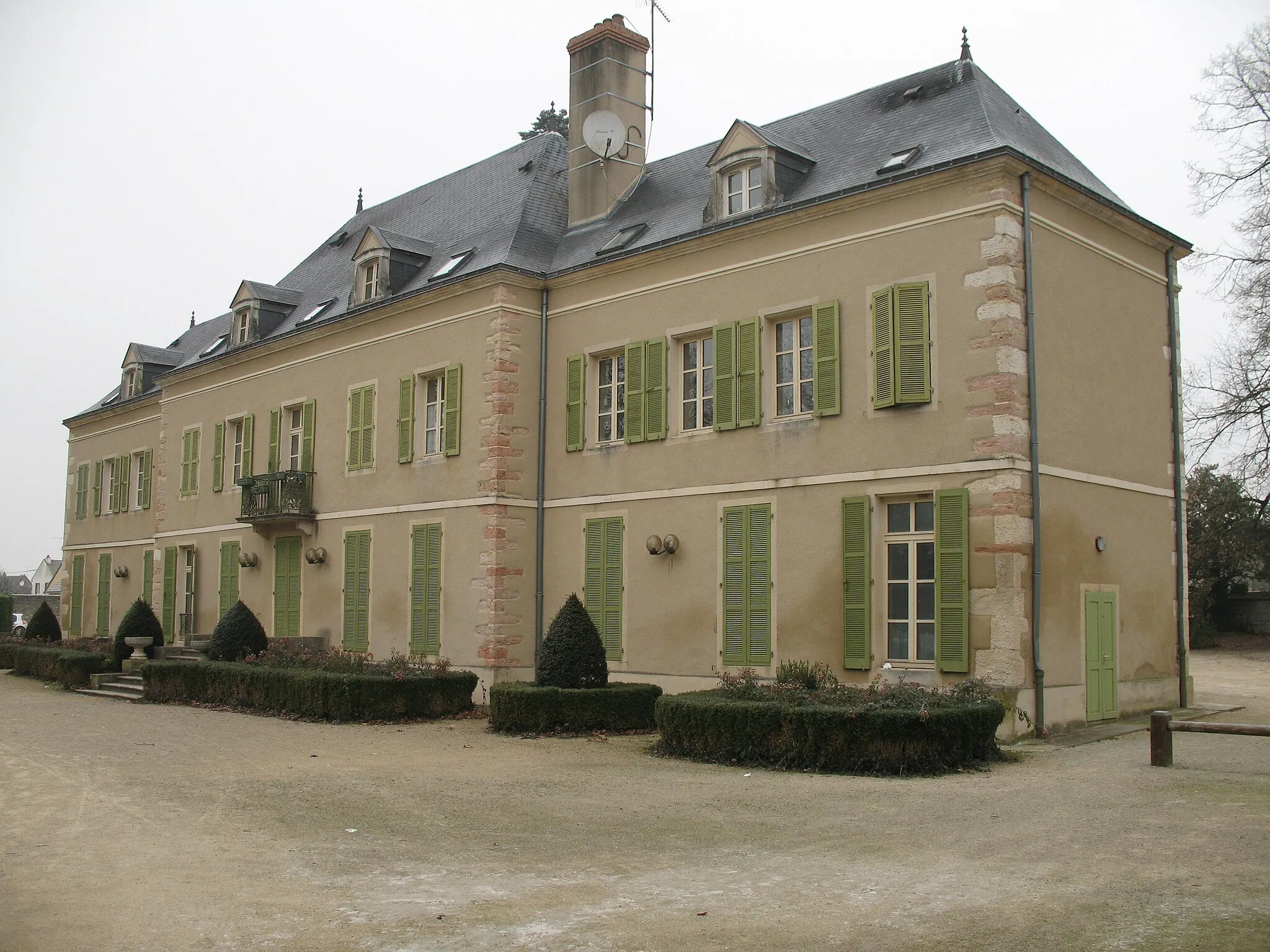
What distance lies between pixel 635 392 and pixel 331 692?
223 inches

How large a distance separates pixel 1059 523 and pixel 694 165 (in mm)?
8267

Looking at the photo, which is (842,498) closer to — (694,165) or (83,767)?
(694,165)

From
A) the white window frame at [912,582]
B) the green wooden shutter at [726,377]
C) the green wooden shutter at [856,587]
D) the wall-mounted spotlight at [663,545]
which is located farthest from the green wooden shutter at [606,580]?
the white window frame at [912,582]

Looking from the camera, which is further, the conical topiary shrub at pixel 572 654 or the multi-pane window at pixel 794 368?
the multi-pane window at pixel 794 368

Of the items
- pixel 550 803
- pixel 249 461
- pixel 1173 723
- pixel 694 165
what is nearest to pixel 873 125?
pixel 694 165

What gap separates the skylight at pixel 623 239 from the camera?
17.1 meters

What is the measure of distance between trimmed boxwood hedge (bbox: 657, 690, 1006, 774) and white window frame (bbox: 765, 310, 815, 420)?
421 cm

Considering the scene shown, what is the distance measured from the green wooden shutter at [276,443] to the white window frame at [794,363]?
36.1 feet

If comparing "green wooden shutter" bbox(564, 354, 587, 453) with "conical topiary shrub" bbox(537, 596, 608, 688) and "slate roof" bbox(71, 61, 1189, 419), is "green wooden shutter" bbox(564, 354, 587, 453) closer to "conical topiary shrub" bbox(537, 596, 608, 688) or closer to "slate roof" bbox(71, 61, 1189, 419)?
"slate roof" bbox(71, 61, 1189, 419)

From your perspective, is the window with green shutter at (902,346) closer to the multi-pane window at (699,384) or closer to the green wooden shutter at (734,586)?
the green wooden shutter at (734,586)

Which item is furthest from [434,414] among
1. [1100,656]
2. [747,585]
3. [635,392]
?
[1100,656]

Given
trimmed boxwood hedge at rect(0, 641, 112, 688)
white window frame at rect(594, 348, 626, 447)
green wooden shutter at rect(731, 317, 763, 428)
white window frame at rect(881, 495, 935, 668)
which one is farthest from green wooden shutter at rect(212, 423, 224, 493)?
white window frame at rect(881, 495, 935, 668)

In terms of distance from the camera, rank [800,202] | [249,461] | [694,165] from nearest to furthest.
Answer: [800,202]
[694,165]
[249,461]

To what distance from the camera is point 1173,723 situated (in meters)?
10.1
